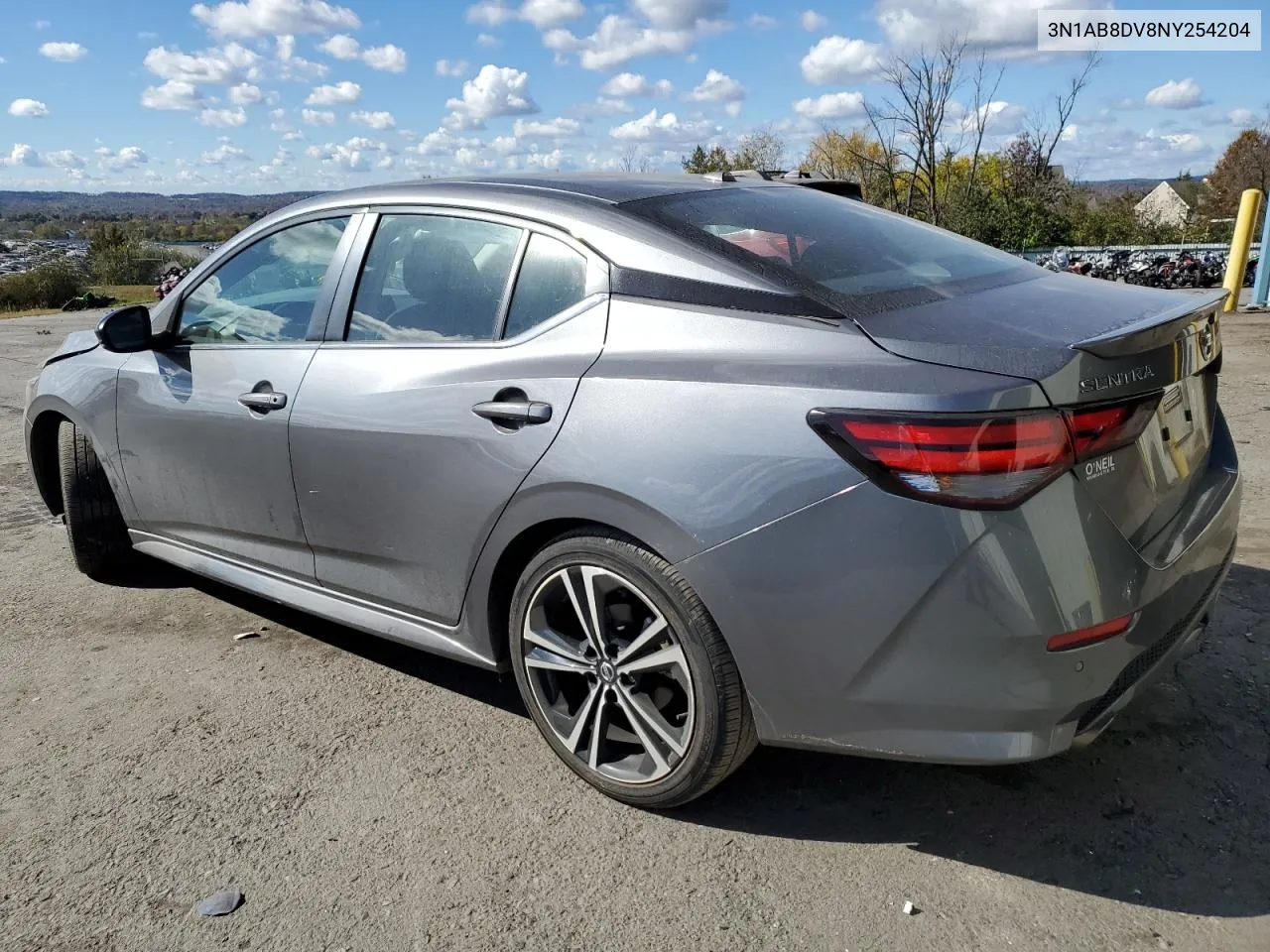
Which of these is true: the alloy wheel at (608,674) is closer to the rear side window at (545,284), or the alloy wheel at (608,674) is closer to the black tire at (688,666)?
the black tire at (688,666)

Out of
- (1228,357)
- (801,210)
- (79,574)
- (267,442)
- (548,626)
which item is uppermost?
(801,210)

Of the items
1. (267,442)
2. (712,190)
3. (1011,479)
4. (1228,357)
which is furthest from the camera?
(1228,357)

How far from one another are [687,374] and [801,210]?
3.62 ft

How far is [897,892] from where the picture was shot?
7.80 feet

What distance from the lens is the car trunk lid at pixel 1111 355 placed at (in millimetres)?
2139

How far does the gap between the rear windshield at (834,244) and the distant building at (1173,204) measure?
148 ft

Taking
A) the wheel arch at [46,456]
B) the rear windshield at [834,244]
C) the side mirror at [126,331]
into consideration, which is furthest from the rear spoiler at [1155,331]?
the wheel arch at [46,456]

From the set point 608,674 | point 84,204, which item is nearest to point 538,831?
point 608,674

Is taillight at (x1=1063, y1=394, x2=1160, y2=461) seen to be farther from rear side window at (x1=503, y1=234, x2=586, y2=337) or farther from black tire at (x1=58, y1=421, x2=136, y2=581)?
black tire at (x1=58, y1=421, x2=136, y2=581)

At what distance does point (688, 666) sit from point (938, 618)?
0.65m

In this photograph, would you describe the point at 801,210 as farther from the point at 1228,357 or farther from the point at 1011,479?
the point at 1228,357

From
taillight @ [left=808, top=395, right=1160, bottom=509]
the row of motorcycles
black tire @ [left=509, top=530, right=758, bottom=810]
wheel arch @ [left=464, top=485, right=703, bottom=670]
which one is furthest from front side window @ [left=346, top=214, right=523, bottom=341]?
the row of motorcycles

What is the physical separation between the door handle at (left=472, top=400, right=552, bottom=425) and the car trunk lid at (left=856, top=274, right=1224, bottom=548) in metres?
0.85

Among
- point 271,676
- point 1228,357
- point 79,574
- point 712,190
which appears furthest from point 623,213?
point 1228,357
